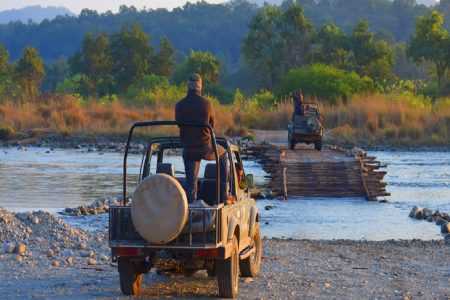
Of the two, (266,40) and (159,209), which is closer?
(159,209)

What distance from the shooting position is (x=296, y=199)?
23.1m

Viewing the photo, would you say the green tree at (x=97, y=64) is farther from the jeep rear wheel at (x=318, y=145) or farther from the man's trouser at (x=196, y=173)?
the man's trouser at (x=196, y=173)

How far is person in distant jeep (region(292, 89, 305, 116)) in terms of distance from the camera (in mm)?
30250

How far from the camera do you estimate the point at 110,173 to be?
1225 inches

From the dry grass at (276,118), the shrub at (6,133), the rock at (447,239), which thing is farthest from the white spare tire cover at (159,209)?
the shrub at (6,133)

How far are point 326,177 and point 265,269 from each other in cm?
1261

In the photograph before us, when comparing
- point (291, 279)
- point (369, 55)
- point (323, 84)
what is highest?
point (291, 279)

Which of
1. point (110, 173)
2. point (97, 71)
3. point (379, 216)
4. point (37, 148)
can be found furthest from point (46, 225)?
point (97, 71)

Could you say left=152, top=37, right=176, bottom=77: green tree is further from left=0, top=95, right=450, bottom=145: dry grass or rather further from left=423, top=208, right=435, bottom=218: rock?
left=423, top=208, right=435, bottom=218: rock

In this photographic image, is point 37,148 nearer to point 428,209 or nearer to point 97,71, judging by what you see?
point 428,209

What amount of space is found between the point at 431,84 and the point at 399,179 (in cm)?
4256

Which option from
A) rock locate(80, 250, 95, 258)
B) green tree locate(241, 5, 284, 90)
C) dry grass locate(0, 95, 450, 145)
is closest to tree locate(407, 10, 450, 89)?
green tree locate(241, 5, 284, 90)

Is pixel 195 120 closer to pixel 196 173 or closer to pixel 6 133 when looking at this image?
pixel 196 173

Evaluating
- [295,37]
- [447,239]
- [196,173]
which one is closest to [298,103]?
[447,239]
